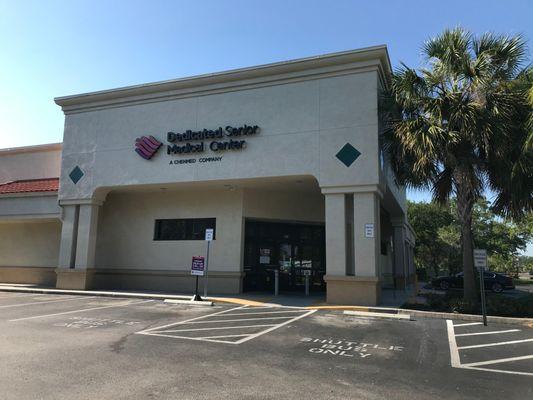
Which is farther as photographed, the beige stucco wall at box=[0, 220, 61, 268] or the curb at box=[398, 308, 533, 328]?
the beige stucco wall at box=[0, 220, 61, 268]

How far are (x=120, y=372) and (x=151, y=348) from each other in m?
1.67

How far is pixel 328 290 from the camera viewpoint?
14.9 m

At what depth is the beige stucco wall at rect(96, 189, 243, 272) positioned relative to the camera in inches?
726

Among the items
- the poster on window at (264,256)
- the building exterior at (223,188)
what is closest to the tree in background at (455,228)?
the building exterior at (223,188)

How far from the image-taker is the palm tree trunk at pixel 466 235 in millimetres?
14031

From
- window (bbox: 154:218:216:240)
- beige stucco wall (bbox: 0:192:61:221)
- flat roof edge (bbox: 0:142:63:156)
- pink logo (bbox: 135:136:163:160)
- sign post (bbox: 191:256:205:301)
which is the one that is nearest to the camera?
sign post (bbox: 191:256:205:301)

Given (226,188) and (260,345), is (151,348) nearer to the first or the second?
(260,345)

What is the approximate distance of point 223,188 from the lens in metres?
18.7

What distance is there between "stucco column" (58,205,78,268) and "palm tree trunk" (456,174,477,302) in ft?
51.9

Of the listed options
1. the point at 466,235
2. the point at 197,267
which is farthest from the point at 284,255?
the point at 466,235

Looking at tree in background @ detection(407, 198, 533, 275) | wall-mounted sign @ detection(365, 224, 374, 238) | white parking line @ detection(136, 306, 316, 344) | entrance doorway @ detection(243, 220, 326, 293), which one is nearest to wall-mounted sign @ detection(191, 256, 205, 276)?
white parking line @ detection(136, 306, 316, 344)

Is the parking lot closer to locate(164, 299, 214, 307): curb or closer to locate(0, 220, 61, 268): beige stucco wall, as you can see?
locate(164, 299, 214, 307): curb

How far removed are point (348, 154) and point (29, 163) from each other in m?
19.3

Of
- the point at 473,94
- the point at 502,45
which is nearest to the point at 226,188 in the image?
the point at 473,94
